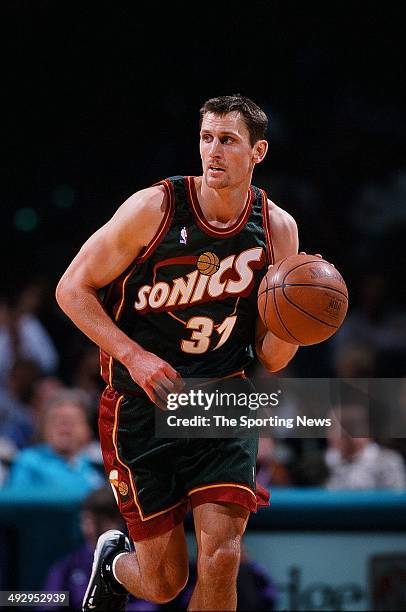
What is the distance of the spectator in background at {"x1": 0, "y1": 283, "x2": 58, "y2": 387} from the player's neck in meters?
4.18

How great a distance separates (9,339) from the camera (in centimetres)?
839

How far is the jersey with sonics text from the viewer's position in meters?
4.15

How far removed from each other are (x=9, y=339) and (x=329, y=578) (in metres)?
3.70

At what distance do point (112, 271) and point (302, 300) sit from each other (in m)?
0.73

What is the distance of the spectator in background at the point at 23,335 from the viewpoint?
8234 millimetres

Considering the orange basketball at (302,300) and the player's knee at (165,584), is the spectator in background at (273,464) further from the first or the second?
the orange basketball at (302,300)

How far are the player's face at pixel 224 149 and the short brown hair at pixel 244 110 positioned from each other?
2 cm

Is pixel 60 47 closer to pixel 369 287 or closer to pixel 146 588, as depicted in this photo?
pixel 369 287

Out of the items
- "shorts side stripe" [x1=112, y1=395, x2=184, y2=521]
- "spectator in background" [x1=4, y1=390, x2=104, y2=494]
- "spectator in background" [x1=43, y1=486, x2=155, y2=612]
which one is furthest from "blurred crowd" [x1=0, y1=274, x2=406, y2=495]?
"shorts side stripe" [x1=112, y1=395, x2=184, y2=521]

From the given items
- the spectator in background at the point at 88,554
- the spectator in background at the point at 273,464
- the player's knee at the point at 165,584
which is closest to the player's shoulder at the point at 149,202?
the player's knee at the point at 165,584

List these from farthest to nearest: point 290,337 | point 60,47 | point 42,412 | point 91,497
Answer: point 60,47 < point 42,412 < point 91,497 < point 290,337

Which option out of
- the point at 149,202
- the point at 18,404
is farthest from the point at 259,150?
the point at 18,404

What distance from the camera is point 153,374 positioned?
3973 millimetres

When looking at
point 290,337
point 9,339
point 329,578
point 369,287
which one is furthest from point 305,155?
point 290,337
